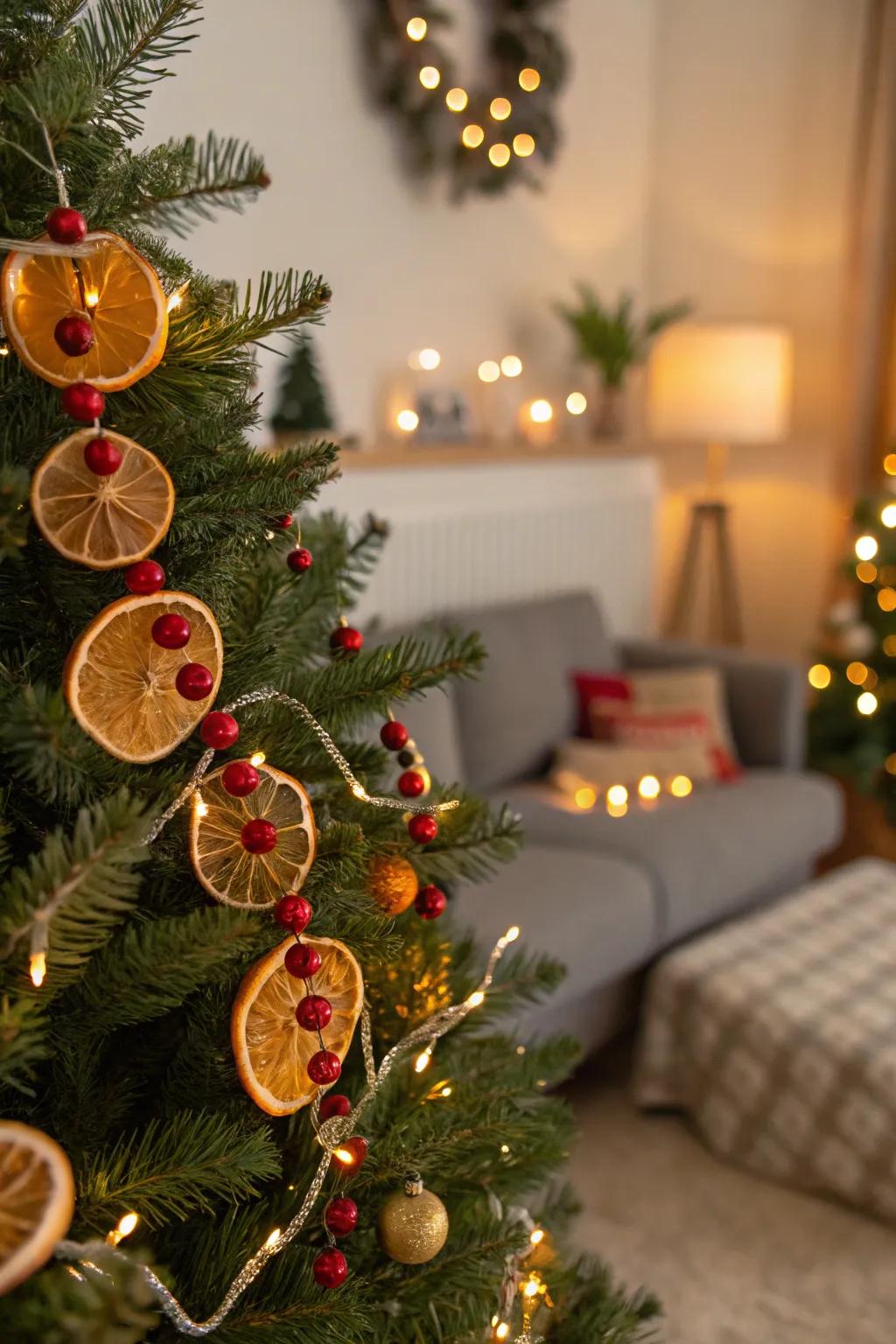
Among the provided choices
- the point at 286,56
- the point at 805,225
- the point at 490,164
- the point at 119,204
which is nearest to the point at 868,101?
the point at 805,225

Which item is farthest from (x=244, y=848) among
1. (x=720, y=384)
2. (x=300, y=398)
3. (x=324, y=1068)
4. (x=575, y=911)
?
(x=720, y=384)

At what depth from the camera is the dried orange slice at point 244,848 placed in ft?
2.16

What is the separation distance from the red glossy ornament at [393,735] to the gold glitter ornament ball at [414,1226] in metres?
0.30

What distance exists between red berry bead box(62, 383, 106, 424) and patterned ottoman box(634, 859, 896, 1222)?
1632mm

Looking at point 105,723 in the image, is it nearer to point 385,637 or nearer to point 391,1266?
point 391,1266

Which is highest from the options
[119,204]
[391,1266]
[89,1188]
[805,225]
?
[805,225]

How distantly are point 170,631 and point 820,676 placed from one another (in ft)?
9.39

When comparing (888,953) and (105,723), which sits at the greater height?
(105,723)

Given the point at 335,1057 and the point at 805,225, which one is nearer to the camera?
the point at 335,1057

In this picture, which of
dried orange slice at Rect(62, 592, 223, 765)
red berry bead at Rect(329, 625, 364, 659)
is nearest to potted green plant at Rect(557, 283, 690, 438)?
red berry bead at Rect(329, 625, 364, 659)

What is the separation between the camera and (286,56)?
2504 millimetres

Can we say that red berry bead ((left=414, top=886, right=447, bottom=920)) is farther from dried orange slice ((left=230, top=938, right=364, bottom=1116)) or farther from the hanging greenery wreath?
the hanging greenery wreath

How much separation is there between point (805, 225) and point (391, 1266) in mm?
3689

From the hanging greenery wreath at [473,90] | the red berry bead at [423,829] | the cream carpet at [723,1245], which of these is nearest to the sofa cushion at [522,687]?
the cream carpet at [723,1245]
